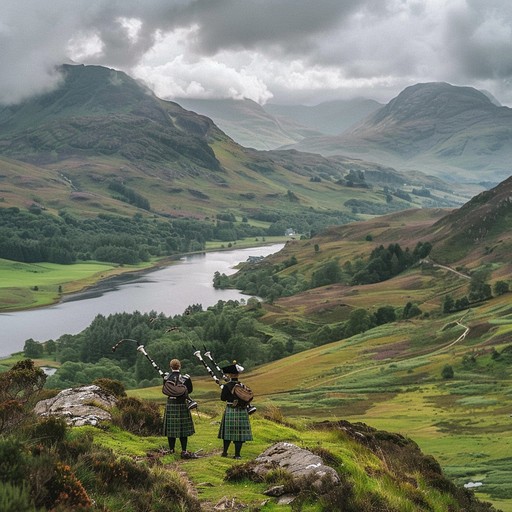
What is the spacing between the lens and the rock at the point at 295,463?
593 inches

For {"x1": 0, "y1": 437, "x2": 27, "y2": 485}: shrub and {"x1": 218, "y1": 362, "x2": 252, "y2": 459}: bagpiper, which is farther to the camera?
{"x1": 218, "y1": 362, "x2": 252, "y2": 459}: bagpiper

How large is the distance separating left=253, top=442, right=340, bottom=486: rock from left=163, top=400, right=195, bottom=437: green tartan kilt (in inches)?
109

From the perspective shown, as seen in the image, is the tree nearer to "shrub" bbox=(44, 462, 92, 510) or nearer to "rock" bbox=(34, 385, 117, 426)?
"rock" bbox=(34, 385, 117, 426)

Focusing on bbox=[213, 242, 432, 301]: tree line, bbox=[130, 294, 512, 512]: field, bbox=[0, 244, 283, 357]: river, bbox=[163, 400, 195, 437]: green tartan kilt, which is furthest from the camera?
bbox=[213, 242, 432, 301]: tree line

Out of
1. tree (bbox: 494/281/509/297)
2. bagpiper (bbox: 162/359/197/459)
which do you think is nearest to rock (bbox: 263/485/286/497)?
bagpiper (bbox: 162/359/197/459)

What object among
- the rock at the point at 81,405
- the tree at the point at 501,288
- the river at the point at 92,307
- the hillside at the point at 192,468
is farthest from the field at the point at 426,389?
the river at the point at 92,307

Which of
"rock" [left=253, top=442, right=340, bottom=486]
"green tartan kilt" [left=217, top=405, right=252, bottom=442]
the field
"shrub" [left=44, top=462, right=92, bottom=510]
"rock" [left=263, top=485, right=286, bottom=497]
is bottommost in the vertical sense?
the field

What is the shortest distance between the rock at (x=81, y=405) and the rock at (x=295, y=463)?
20.6 ft

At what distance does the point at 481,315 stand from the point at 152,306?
94.2m

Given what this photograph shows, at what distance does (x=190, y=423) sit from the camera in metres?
→ 19.5

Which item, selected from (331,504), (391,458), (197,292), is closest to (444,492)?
(391,458)

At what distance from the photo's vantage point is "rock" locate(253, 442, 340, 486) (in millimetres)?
15055

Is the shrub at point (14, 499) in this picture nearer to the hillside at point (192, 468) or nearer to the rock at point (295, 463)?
the hillside at point (192, 468)

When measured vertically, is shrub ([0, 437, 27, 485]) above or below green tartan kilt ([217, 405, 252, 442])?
above
